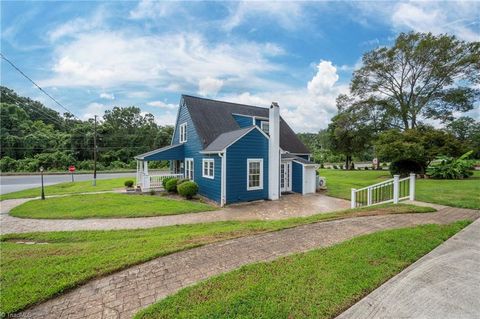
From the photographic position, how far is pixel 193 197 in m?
12.2

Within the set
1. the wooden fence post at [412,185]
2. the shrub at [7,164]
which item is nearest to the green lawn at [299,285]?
the wooden fence post at [412,185]

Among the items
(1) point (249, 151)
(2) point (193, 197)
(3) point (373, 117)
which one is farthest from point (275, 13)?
(3) point (373, 117)

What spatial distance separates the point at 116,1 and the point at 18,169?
32.7 m

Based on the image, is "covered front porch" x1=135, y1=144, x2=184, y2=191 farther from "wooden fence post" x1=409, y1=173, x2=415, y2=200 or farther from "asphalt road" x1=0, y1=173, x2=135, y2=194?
"wooden fence post" x1=409, y1=173, x2=415, y2=200

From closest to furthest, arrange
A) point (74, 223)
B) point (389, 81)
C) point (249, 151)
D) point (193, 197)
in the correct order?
point (74, 223) < point (249, 151) < point (193, 197) < point (389, 81)

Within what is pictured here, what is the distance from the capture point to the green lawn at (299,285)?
7.93 ft

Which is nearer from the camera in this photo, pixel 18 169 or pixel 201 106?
pixel 201 106

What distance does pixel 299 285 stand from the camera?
290cm

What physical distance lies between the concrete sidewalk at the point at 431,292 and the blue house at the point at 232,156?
7896 mm

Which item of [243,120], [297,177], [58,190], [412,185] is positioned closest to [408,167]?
[297,177]

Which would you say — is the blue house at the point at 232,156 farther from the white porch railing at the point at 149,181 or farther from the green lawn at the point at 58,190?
the green lawn at the point at 58,190

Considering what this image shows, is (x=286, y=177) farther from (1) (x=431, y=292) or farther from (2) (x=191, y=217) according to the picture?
(1) (x=431, y=292)

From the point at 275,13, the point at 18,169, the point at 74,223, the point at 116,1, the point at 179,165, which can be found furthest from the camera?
the point at 18,169

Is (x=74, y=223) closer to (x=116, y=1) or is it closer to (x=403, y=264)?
(x=116, y=1)
